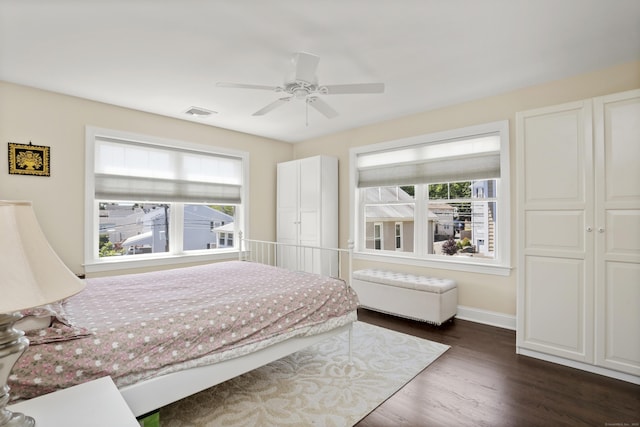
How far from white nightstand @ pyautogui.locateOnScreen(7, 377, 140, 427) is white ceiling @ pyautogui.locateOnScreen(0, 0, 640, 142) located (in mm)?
2079

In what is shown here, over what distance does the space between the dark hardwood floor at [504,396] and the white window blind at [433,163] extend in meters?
1.91

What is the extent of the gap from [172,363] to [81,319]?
1.71 feet

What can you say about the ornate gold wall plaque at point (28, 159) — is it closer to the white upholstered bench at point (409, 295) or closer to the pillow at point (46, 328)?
the pillow at point (46, 328)

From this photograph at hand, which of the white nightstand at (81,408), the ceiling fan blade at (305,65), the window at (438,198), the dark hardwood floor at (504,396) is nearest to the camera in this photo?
the white nightstand at (81,408)

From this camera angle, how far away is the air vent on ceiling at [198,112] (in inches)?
149

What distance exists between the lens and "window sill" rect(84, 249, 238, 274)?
3607mm

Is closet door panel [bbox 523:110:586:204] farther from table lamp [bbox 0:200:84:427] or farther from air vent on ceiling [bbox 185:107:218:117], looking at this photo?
air vent on ceiling [bbox 185:107:218:117]

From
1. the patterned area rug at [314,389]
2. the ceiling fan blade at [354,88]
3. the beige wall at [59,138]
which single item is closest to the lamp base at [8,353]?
the patterned area rug at [314,389]

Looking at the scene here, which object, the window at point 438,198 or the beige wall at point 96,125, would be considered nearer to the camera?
the beige wall at point 96,125

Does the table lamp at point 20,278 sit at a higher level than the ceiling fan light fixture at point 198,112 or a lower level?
lower

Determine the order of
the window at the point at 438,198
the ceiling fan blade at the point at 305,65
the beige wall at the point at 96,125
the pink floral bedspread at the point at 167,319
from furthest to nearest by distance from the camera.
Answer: the window at the point at 438,198 → the beige wall at the point at 96,125 → the ceiling fan blade at the point at 305,65 → the pink floral bedspread at the point at 167,319

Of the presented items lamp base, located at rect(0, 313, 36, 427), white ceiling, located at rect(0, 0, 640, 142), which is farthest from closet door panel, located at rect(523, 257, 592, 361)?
lamp base, located at rect(0, 313, 36, 427)

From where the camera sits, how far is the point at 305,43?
238 centimetres

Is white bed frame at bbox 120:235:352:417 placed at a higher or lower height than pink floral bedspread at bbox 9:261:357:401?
lower
